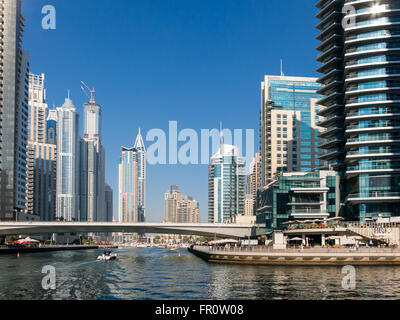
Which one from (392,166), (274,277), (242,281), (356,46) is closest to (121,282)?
(242,281)

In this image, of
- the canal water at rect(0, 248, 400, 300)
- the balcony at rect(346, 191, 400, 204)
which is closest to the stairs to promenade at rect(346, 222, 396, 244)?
the balcony at rect(346, 191, 400, 204)

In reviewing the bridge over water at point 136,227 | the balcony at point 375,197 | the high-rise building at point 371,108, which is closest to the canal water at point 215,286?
the balcony at point 375,197

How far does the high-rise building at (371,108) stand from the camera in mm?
119375

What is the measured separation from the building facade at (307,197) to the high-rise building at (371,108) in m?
4.48

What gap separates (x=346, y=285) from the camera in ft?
173

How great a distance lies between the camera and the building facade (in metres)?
133

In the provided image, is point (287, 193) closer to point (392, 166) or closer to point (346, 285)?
point (392, 166)

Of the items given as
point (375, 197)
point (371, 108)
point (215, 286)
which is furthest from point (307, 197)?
point (215, 286)

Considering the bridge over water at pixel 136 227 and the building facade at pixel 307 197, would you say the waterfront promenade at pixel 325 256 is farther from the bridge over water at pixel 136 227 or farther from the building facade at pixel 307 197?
the bridge over water at pixel 136 227

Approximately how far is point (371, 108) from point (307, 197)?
30.8 metres

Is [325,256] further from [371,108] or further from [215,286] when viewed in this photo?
[371,108]

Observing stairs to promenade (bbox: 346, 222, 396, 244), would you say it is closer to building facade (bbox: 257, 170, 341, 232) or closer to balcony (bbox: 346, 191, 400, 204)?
balcony (bbox: 346, 191, 400, 204)

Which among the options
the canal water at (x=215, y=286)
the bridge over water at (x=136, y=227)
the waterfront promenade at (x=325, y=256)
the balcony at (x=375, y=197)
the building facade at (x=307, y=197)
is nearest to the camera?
the canal water at (x=215, y=286)
